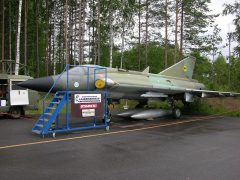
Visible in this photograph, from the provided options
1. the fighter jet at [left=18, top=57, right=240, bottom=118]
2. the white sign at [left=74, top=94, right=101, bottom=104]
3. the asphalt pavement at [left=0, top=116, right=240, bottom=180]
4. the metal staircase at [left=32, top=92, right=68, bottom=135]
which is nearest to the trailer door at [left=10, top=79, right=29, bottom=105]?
the fighter jet at [left=18, top=57, right=240, bottom=118]

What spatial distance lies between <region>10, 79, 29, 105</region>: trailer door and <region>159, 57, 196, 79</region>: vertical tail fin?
830cm

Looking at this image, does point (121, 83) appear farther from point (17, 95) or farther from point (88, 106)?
point (17, 95)

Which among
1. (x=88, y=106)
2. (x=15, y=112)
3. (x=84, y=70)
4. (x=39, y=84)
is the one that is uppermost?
(x=84, y=70)

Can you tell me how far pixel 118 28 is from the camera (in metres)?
35.7

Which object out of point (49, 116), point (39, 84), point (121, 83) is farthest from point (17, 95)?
point (121, 83)

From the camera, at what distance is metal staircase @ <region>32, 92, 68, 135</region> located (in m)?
9.23

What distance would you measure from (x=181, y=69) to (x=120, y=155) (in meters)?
12.9

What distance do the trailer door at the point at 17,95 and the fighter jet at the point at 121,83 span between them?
329 centimetres

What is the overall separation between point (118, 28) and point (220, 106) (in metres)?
19.5

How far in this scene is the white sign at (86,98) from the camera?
32.9 feet

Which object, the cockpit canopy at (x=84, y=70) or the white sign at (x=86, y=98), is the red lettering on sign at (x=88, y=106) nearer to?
the white sign at (x=86, y=98)

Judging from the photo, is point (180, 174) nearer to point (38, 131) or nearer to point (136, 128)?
point (38, 131)

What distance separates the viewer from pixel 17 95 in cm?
1392

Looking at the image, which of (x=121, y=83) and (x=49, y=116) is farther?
(x=121, y=83)
